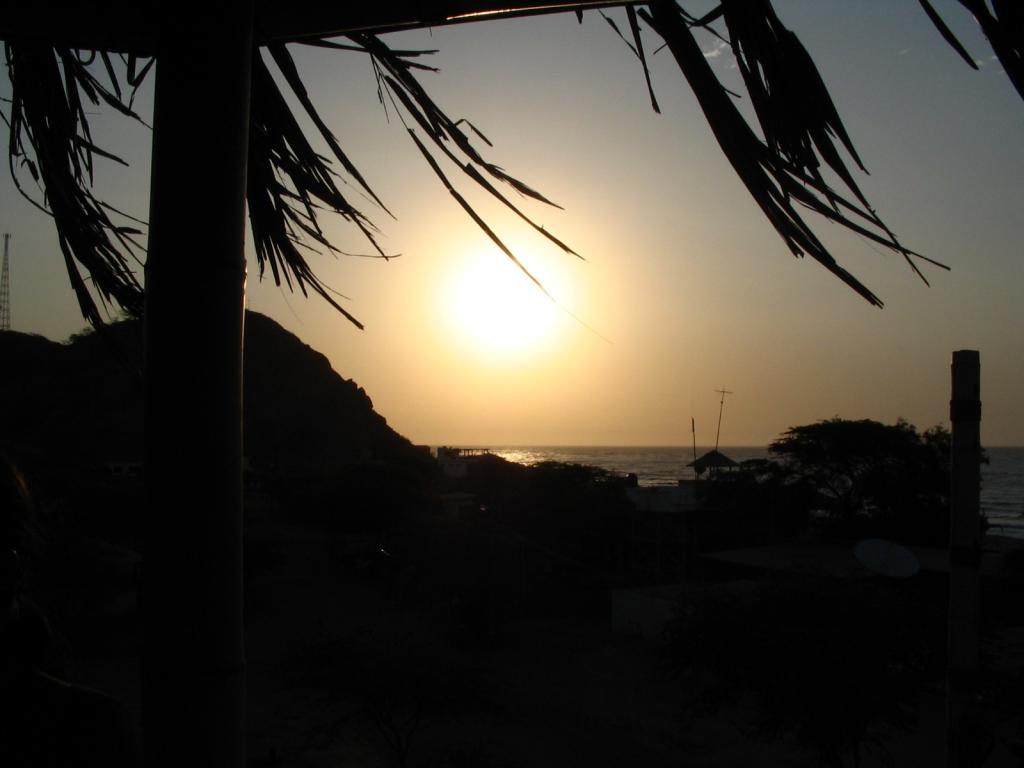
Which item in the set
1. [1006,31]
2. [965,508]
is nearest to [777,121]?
[1006,31]

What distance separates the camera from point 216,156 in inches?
41.9

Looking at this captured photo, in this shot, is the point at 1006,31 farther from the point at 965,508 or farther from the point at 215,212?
the point at 965,508

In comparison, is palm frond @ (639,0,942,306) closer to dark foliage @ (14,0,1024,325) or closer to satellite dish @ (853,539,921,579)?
dark foliage @ (14,0,1024,325)

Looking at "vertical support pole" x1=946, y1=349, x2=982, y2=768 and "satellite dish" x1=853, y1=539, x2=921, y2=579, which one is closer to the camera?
"vertical support pole" x1=946, y1=349, x2=982, y2=768

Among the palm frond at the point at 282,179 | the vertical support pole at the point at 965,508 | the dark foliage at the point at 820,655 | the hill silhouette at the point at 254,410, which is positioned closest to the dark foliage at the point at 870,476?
the hill silhouette at the point at 254,410

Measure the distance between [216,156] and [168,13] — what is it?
22 cm

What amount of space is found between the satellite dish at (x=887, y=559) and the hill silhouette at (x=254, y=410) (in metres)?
32.6

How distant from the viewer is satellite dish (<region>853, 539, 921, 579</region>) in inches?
555

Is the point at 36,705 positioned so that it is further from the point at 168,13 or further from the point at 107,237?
the point at 107,237

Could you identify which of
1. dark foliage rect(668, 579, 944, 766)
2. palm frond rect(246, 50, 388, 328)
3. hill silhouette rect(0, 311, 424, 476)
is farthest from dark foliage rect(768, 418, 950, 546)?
palm frond rect(246, 50, 388, 328)

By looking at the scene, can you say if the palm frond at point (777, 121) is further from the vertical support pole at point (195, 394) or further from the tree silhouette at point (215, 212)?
the vertical support pole at point (195, 394)

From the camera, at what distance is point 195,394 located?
1.02 meters

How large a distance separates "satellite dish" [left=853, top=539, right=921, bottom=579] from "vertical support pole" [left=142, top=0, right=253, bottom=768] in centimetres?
1460

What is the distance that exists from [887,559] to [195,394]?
16.0 m
